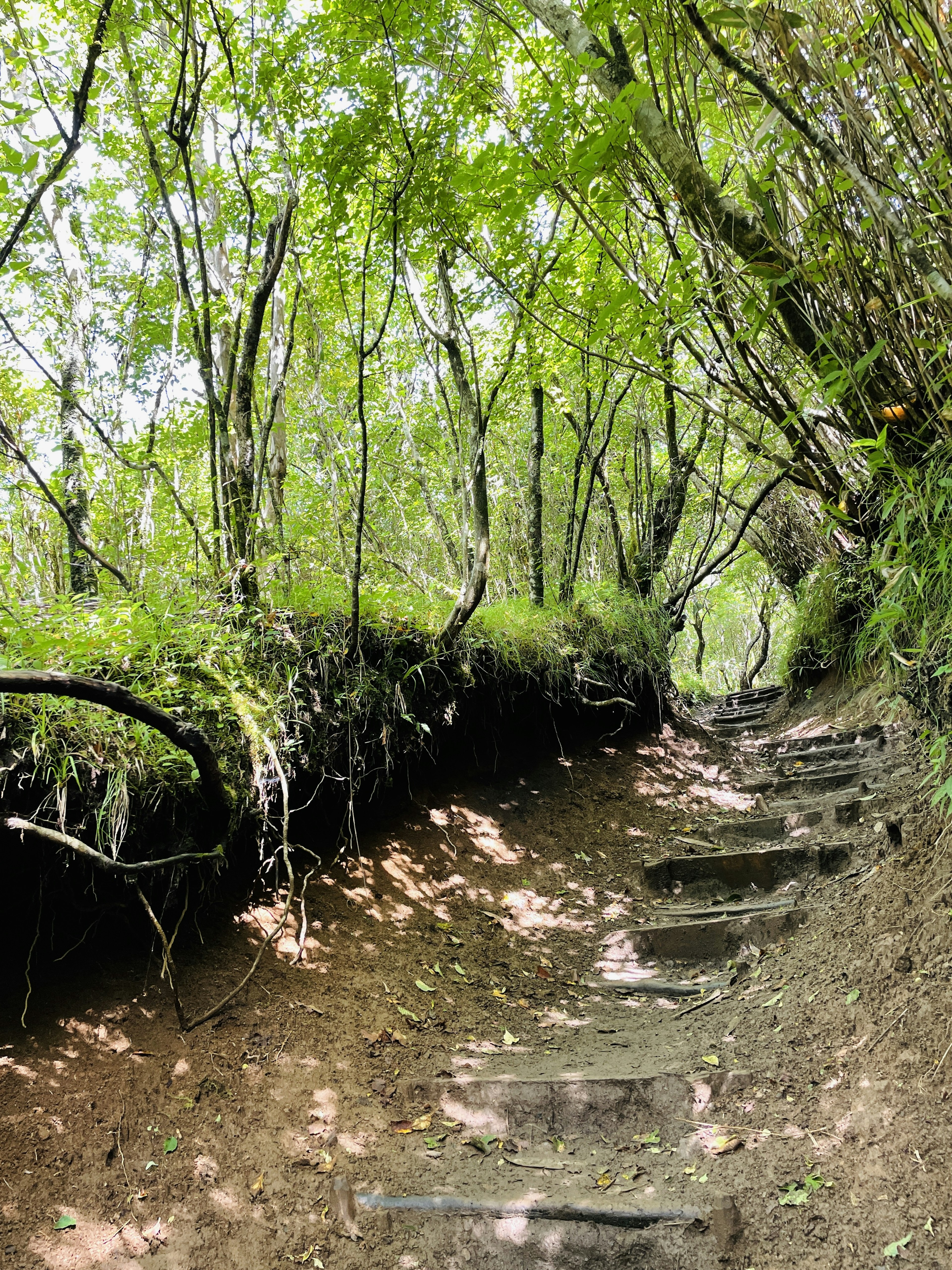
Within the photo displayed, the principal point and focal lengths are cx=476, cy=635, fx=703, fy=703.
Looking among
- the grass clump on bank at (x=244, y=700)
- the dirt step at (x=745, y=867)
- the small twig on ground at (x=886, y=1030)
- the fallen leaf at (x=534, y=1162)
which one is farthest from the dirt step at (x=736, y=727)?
the fallen leaf at (x=534, y=1162)

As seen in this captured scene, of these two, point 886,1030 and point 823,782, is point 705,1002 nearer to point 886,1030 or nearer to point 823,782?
point 886,1030

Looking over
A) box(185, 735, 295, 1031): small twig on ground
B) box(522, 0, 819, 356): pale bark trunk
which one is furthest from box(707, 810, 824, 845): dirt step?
box(522, 0, 819, 356): pale bark trunk

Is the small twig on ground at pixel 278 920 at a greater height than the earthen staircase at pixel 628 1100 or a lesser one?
greater

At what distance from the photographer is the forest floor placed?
2.34 metres

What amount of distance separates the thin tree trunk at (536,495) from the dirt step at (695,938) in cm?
379

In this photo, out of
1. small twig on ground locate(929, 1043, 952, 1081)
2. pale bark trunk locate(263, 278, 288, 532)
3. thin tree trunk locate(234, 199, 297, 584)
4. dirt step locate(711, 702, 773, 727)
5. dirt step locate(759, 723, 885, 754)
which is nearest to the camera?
small twig on ground locate(929, 1043, 952, 1081)

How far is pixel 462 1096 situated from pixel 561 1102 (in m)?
0.46

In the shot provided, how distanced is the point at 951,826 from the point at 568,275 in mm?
5276

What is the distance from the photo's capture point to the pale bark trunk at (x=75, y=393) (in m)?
4.99

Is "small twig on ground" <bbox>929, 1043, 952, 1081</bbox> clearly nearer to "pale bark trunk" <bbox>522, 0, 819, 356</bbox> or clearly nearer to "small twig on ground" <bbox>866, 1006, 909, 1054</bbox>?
"small twig on ground" <bbox>866, 1006, 909, 1054</bbox>

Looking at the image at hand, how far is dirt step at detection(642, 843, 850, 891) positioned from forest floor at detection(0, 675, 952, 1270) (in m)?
0.12

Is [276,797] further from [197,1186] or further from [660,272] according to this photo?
[660,272]

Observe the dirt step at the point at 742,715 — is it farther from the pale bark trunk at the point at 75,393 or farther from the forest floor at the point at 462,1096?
the pale bark trunk at the point at 75,393

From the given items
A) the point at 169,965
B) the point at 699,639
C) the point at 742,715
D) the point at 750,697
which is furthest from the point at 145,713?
the point at 699,639
